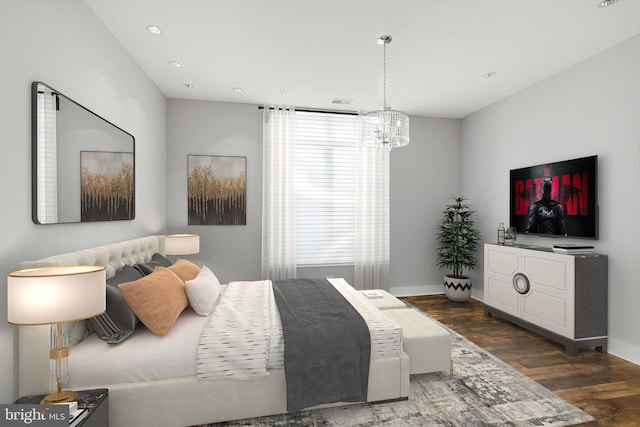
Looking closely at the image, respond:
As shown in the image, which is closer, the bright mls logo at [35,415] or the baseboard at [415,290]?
the bright mls logo at [35,415]

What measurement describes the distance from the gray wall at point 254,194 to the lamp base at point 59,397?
282 cm

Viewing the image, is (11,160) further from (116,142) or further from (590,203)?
(590,203)

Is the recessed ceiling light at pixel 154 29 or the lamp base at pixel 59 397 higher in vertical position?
the recessed ceiling light at pixel 154 29

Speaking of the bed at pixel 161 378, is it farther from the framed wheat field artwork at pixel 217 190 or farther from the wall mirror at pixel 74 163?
the framed wheat field artwork at pixel 217 190

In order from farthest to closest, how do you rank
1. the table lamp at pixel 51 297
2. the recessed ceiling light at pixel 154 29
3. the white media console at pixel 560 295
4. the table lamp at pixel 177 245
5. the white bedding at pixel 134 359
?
the table lamp at pixel 177 245 < the white media console at pixel 560 295 < the recessed ceiling light at pixel 154 29 < the white bedding at pixel 134 359 < the table lamp at pixel 51 297

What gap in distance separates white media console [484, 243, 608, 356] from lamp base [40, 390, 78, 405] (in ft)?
12.5

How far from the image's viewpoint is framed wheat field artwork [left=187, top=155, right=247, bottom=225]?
13.9 feet

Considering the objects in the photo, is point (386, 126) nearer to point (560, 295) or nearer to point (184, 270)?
point (184, 270)

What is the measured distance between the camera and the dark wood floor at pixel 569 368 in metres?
2.12

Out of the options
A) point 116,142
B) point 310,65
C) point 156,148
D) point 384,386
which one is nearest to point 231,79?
point 310,65

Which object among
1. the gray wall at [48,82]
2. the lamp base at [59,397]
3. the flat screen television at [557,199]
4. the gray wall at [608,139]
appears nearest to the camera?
the lamp base at [59,397]

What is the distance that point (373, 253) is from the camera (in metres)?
4.70

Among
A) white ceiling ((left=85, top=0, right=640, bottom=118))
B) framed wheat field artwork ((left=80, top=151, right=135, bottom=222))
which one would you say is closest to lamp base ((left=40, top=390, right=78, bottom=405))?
framed wheat field artwork ((left=80, top=151, right=135, bottom=222))

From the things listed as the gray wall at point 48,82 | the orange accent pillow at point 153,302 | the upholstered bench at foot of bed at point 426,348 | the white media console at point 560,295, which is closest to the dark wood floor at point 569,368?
the white media console at point 560,295
